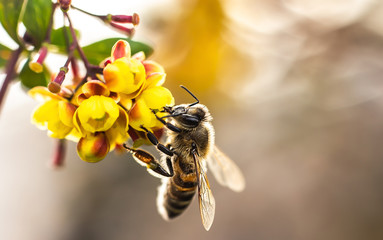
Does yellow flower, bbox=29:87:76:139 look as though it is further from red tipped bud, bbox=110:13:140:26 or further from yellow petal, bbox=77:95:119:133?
red tipped bud, bbox=110:13:140:26

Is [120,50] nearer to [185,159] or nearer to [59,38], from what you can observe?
[59,38]

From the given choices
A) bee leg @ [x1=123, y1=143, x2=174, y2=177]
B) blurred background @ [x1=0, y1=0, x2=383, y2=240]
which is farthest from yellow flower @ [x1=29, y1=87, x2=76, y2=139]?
blurred background @ [x1=0, y1=0, x2=383, y2=240]

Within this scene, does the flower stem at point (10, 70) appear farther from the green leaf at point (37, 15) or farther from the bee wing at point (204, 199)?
the bee wing at point (204, 199)

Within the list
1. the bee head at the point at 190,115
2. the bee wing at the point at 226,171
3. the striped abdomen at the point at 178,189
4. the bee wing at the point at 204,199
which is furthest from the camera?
the bee wing at the point at 226,171

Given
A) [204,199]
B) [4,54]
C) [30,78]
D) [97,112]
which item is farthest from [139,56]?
[204,199]

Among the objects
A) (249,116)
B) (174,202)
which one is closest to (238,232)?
(249,116)

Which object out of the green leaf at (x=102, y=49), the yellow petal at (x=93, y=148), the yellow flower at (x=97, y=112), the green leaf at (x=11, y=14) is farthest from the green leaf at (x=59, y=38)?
the yellow petal at (x=93, y=148)
